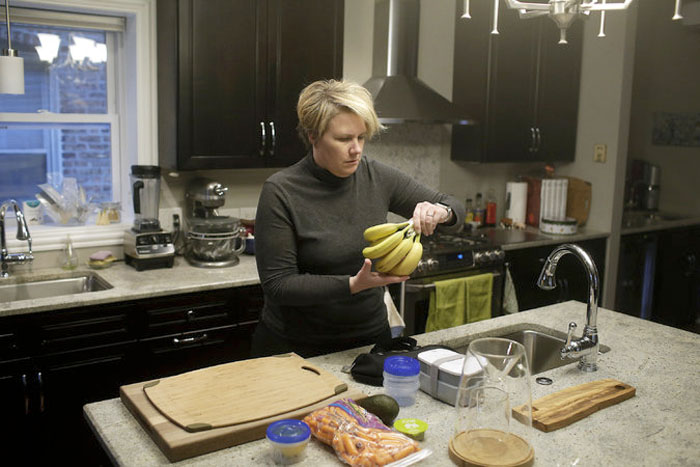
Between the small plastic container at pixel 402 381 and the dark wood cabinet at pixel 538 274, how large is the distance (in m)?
2.48

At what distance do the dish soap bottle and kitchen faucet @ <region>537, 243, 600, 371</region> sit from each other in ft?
7.45

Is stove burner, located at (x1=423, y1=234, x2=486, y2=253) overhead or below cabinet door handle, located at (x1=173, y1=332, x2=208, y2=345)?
overhead

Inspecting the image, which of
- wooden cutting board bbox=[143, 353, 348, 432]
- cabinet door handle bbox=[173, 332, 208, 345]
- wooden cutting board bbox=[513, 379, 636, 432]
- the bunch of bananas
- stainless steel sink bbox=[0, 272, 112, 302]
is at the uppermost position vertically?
the bunch of bananas

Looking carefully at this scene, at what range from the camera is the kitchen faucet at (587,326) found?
1.99 meters

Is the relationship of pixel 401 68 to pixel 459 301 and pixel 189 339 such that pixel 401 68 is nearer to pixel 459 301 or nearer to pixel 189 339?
pixel 459 301

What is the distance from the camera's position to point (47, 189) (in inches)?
135

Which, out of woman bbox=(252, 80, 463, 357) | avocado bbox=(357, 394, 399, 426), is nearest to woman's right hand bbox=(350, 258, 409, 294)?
woman bbox=(252, 80, 463, 357)

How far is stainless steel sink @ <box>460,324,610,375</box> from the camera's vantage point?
2.36 meters

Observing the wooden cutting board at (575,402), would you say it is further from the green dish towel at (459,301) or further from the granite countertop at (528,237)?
the granite countertop at (528,237)

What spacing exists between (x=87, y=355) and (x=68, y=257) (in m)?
0.68

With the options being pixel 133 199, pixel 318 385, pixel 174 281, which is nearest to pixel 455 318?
pixel 174 281

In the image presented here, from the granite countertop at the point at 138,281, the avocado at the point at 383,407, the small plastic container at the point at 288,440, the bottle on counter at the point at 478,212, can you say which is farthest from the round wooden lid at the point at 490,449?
the bottle on counter at the point at 478,212

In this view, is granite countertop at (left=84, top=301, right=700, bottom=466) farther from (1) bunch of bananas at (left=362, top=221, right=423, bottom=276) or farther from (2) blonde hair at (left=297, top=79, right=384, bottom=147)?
(2) blonde hair at (left=297, top=79, right=384, bottom=147)

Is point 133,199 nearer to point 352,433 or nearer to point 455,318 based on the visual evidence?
point 455,318
